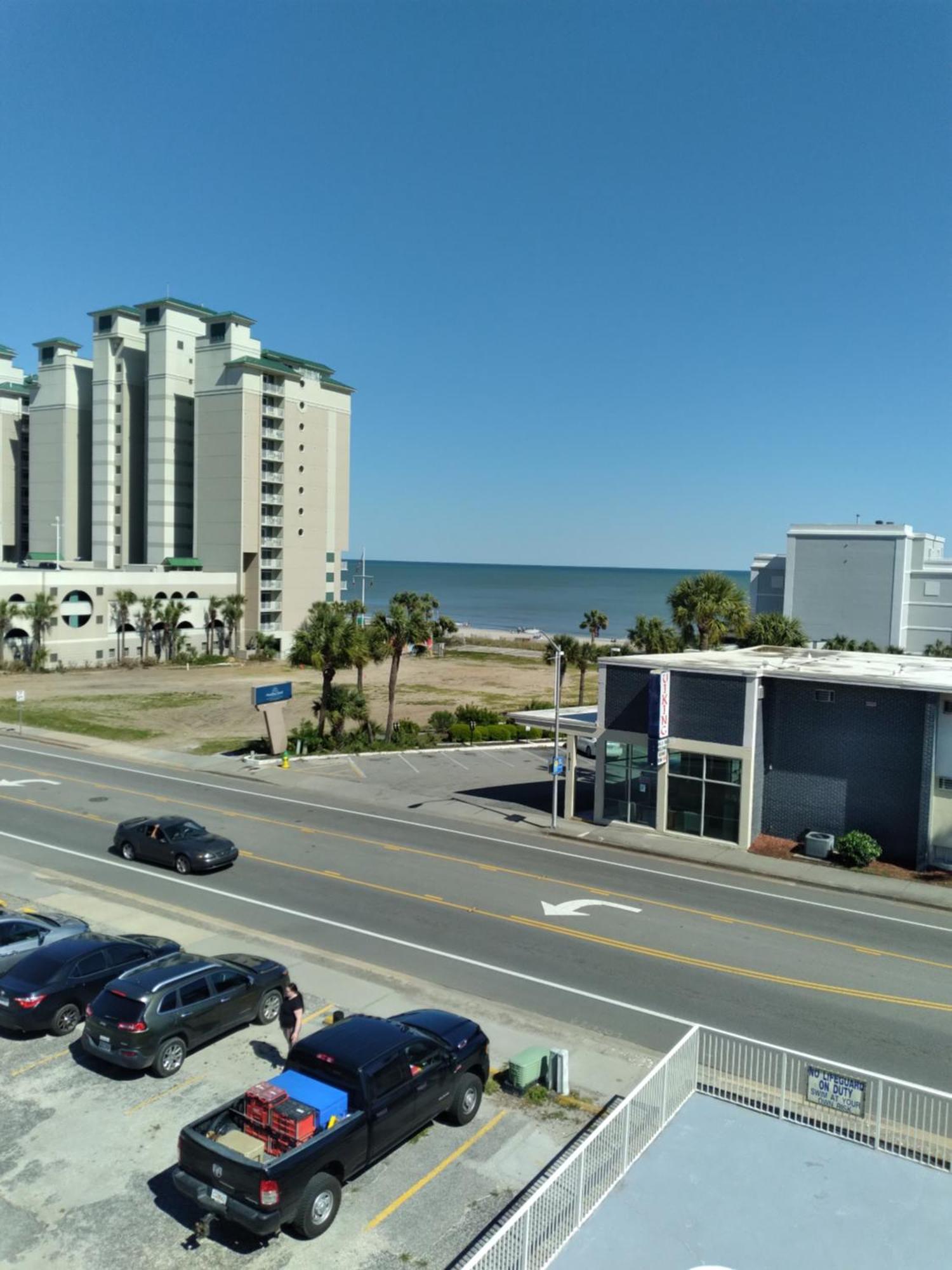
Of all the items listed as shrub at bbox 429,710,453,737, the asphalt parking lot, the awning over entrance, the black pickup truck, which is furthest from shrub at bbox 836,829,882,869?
shrub at bbox 429,710,453,737

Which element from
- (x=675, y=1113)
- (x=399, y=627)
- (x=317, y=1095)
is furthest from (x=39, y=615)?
(x=675, y=1113)

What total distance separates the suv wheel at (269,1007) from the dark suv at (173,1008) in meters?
0.01

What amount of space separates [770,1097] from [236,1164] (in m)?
7.58

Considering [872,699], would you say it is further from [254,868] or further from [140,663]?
[140,663]

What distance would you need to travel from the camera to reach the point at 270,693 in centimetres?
4522

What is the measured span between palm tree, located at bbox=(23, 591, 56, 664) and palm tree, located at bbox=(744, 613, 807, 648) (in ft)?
188

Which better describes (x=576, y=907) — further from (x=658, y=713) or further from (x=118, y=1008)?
(x=118, y=1008)

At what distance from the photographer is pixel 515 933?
2238cm

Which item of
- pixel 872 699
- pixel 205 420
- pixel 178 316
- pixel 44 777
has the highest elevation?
pixel 178 316

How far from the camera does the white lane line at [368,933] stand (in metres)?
18.4

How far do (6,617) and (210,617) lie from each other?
21095 millimetres

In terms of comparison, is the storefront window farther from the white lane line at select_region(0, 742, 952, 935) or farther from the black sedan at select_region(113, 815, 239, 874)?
the black sedan at select_region(113, 815, 239, 874)

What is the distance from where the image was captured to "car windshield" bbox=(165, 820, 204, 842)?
1094 inches

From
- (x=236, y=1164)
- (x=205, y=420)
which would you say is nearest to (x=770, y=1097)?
(x=236, y=1164)
